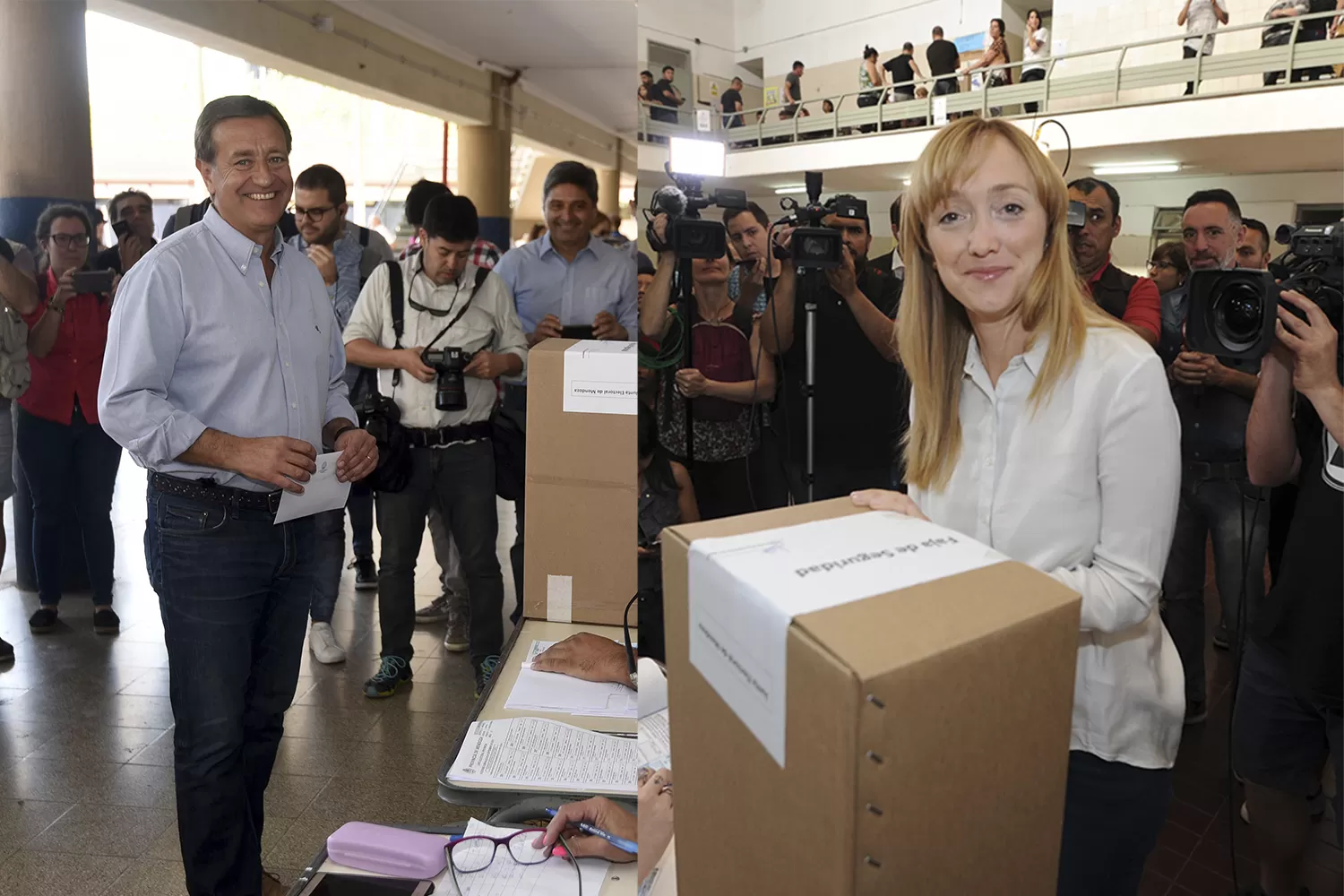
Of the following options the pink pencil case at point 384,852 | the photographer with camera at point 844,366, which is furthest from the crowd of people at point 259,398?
the photographer with camera at point 844,366

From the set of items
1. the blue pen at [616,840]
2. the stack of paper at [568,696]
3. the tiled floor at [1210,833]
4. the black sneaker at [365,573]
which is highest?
the tiled floor at [1210,833]

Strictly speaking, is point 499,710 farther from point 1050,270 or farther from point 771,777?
point 1050,270

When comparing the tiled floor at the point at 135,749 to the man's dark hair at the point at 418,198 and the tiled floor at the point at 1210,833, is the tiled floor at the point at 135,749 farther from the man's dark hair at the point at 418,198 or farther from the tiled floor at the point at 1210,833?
the tiled floor at the point at 1210,833

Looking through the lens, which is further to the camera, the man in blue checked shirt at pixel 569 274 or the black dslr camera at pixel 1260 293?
the man in blue checked shirt at pixel 569 274

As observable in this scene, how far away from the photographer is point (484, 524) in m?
3.02

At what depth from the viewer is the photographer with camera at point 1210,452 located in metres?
0.65

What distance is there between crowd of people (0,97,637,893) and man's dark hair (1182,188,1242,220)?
27.0 inches

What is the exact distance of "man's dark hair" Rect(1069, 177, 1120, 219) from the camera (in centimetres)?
65

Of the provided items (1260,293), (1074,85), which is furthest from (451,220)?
(1260,293)

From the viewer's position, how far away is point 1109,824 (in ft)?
2.36

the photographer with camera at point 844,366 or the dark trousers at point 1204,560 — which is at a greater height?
the photographer with camera at point 844,366

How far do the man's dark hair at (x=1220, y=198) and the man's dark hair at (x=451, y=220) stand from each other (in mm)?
2407

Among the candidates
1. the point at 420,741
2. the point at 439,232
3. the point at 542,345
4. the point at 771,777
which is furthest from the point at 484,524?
the point at 771,777

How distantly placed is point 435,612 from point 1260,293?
10.7 ft
